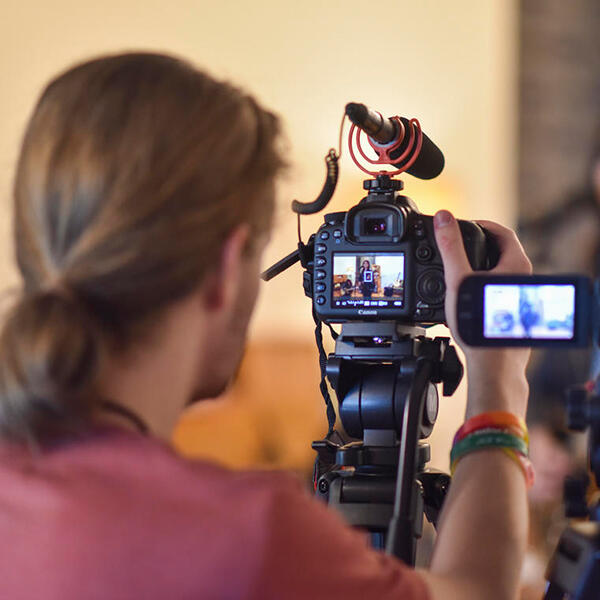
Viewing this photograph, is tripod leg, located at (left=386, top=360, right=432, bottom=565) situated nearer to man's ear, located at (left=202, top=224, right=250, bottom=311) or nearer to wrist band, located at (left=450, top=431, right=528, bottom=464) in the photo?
wrist band, located at (left=450, top=431, right=528, bottom=464)

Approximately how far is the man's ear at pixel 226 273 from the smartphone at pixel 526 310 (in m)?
0.22

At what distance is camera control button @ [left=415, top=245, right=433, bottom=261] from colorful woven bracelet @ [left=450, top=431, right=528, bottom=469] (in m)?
0.22

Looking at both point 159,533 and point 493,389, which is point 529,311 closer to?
point 493,389

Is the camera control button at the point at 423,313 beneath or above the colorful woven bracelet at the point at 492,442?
above

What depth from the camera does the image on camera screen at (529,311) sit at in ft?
2.68

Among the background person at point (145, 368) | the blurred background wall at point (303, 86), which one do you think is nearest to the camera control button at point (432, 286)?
the background person at point (145, 368)

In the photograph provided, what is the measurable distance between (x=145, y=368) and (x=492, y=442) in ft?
1.12

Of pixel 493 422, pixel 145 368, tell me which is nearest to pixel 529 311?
pixel 493 422

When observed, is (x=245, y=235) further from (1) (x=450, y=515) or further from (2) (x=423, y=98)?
(2) (x=423, y=98)

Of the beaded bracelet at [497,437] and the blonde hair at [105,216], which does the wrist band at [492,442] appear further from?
the blonde hair at [105,216]

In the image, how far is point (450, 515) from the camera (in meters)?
0.82

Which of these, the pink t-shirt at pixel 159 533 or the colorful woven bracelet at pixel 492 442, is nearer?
the pink t-shirt at pixel 159 533

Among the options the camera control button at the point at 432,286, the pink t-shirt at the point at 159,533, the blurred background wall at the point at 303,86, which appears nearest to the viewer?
the pink t-shirt at the point at 159,533

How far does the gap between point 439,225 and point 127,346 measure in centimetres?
41
